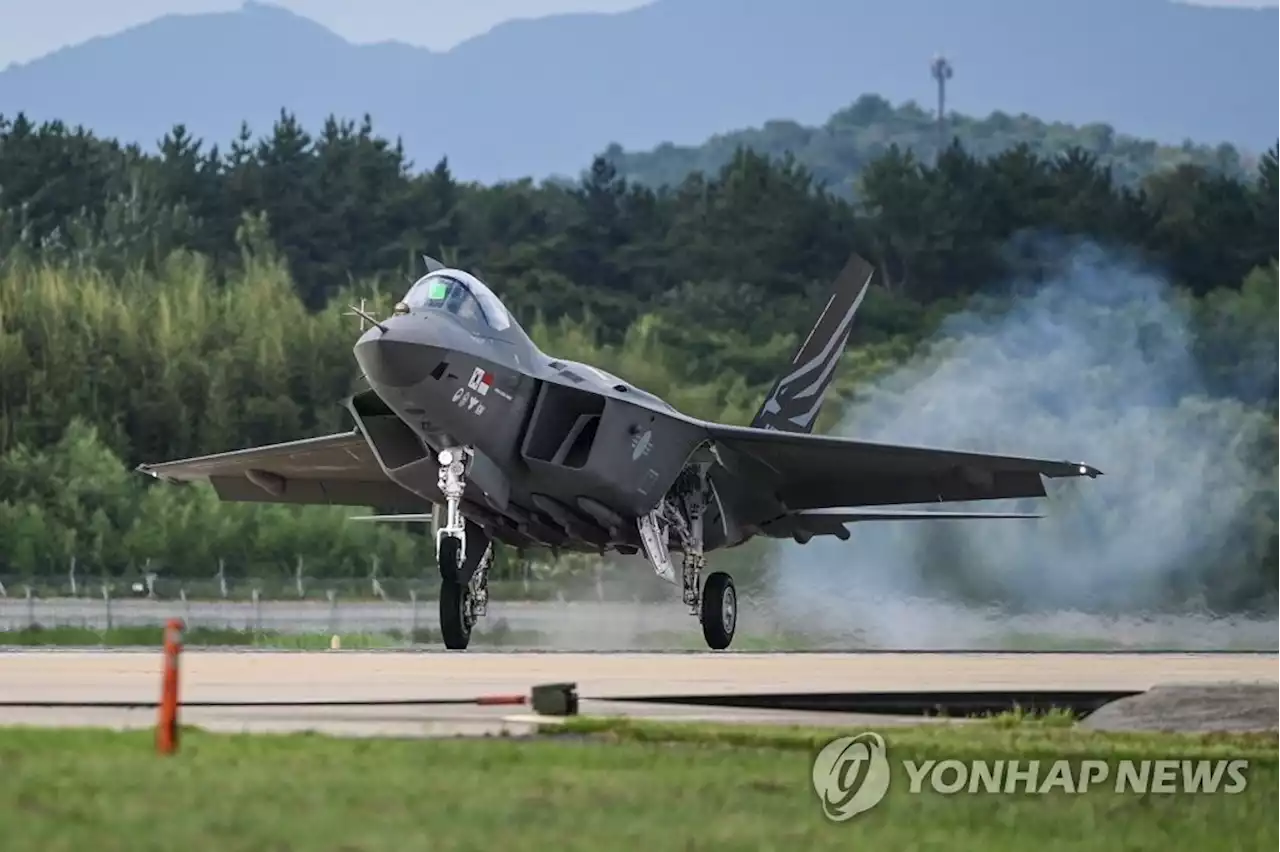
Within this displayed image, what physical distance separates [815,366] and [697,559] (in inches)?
154

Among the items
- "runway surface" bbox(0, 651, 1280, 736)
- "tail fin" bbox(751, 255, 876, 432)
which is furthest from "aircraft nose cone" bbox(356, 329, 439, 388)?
"tail fin" bbox(751, 255, 876, 432)

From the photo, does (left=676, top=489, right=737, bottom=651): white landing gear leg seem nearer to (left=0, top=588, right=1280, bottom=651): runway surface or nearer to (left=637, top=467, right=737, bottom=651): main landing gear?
(left=637, top=467, right=737, bottom=651): main landing gear

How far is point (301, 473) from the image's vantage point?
22.1 metres

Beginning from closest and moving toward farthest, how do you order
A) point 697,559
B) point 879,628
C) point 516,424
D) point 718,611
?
point 516,424 → point 697,559 → point 718,611 → point 879,628

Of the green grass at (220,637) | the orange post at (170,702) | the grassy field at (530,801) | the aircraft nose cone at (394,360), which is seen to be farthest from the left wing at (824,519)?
the orange post at (170,702)

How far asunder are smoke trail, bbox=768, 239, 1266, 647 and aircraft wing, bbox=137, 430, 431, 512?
468 cm

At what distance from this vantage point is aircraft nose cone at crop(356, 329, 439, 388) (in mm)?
16719

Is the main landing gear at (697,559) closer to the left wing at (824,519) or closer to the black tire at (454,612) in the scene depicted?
the left wing at (824,519)

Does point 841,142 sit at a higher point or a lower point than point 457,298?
higher

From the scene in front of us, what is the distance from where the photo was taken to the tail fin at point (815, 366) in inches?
914

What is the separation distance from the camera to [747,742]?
9.60 m

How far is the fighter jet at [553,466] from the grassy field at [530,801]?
26.8 ft

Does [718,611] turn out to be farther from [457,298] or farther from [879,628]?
[457,298]

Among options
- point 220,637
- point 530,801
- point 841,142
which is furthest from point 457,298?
point 841,142
